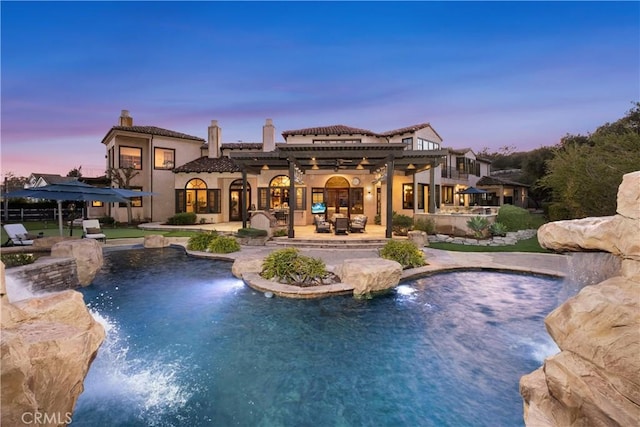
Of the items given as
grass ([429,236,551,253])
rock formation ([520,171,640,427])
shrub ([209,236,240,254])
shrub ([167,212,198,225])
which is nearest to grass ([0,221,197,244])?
shrub ([167,212,198,225])

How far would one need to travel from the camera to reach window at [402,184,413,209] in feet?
68.6

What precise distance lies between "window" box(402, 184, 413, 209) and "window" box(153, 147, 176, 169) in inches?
739

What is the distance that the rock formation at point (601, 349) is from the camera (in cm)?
239

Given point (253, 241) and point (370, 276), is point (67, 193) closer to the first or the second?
point (253, 241)

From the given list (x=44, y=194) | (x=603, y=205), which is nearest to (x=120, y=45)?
(x=44, y=194)

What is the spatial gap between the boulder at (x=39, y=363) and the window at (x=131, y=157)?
22.5 metres

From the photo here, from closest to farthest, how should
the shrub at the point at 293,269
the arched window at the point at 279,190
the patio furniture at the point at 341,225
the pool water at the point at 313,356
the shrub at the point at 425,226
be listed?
the pool water at the point at 313,356, the shrub at the point at 293,269, the patio furniture at the point at 341,225, the shrub at the point at 425,226, the arched window at the point at 279,190

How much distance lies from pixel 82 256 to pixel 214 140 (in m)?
17.3

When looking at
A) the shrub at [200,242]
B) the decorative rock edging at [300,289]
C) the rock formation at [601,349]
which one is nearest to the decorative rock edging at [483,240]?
the decorative rock edging at [300,289]

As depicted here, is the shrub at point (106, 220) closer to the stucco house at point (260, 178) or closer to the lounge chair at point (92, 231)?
the stucco house at point (260, 178)

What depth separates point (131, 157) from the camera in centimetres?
2250

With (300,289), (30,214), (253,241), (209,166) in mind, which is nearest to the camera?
(300,289)

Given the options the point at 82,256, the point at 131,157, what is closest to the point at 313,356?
the point at 82,256

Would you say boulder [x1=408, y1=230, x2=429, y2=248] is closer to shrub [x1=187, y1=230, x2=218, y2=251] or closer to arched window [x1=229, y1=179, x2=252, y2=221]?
shrub [x1=187, y1=230, x2=218, y2=251]
